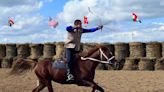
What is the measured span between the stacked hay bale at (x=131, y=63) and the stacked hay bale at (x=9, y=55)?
778cm

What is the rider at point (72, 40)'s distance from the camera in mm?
12953

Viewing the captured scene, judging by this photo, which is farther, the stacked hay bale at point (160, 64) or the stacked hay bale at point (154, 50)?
the stacked hay bale at point (154, 50)

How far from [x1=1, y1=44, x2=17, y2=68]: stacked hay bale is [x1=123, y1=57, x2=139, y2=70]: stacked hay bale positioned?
25.5 feet

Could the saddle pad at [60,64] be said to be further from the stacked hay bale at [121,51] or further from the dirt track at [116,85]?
the stacked hay bale at [121,51]

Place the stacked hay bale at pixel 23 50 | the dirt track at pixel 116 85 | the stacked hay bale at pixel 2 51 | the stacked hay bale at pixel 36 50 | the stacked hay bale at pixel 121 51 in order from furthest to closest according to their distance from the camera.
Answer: the stacked hay bale at pixel 2 51 < the stacked hay bale at pixel 23 50 < the stacked hay bale at pixel 36 50 < the stacked hay bale at pixel 121 51 < the dirt track at pixel 116 85

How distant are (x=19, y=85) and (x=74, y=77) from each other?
19.5 feet

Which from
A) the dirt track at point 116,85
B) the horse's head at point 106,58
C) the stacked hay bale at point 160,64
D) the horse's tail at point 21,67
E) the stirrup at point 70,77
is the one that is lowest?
the dirt track at point 116,85

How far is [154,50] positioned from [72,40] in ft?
Result: 46.8

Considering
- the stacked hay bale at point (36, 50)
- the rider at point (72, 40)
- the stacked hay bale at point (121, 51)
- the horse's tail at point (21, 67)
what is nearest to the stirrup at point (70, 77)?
the rider at point (72, 40)

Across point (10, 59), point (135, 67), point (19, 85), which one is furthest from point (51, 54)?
point (19, 85)

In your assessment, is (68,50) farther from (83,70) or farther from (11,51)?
(11,51)

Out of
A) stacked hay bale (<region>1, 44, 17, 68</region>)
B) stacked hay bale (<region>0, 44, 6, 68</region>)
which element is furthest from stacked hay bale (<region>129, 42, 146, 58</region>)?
stacked hay bale (<region>0, 44, 6, 68</region>)

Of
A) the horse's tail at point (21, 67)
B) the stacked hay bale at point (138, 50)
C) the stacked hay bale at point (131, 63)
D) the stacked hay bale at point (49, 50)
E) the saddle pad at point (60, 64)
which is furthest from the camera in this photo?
the stacked hay bale at point (49, 50)

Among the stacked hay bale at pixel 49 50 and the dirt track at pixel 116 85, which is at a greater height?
the stacked hay bale at pixel 49 50
